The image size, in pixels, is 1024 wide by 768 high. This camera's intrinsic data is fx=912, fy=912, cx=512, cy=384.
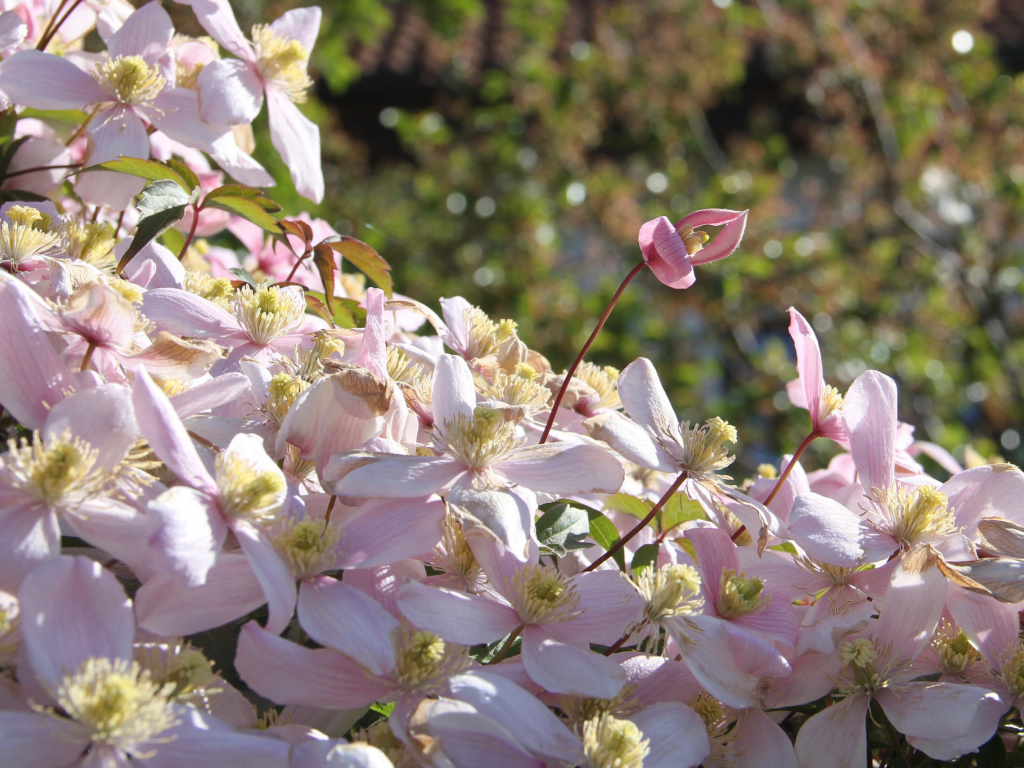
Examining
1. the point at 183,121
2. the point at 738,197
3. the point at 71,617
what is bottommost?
the point at 738,197

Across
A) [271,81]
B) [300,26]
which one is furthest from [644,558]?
[300,26]

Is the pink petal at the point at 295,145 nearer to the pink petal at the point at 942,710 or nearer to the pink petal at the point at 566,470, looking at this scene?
the pink petal at the point at 566,470

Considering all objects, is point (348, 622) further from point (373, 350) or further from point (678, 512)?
point (678, 512)

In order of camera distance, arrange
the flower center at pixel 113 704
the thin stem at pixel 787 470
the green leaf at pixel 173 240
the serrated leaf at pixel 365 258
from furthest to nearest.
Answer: the green leaf at pixel 173 240
the serrated leaf at pixel 365 258
the thin stem at pixel 787 470
the flower center at pixel 113 704

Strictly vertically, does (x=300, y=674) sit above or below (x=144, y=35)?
below

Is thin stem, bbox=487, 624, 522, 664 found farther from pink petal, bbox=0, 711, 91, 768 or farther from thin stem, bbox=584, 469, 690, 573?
pink petal, bbox=0, 711, 91, 768

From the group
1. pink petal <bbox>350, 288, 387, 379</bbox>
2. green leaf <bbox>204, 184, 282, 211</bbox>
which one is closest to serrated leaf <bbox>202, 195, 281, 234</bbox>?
green leaf <bbox>204, 184, 282, 211</bbox>

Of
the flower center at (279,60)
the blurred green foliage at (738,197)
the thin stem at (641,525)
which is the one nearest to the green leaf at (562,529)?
the thin stem at (641,525)

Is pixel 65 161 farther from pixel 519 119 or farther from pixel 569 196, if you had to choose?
pixel 519 119

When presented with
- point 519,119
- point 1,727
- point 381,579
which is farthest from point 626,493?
point 519,119
